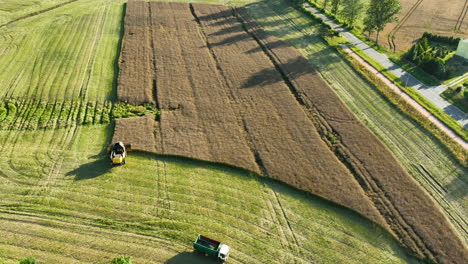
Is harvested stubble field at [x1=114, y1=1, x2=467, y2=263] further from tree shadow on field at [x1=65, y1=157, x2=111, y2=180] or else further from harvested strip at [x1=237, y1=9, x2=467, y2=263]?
tree shadow on field at [x1=65, y1=157, x2=111, y2=180]

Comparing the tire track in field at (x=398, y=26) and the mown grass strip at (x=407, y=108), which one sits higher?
the tire track in field at (x=398, y=26)

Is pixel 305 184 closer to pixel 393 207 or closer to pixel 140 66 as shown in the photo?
pixel 393 207

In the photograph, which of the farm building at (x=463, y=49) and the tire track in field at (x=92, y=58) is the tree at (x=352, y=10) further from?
the tire track in field at (x=92, y=58)

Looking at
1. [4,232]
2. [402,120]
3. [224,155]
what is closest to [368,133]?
[402,120]

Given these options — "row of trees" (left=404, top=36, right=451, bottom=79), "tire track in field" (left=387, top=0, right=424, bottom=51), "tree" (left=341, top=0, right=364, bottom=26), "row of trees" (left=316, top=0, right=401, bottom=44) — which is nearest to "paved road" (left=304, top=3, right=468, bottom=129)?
"tree" (left=341, top=0, right=364, bottom=26)

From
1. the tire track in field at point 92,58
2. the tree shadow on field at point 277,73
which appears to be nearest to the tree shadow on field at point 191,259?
the tree shadow on field at point 277,73

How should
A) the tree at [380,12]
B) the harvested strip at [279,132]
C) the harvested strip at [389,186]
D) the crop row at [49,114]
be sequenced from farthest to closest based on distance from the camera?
the tree at [380,12]
the crop row at [49,114]
the harvested strip at [279,132]
the harvested strip at [389,186]

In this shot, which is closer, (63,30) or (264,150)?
(264,150)
